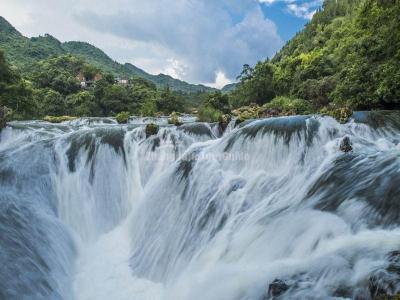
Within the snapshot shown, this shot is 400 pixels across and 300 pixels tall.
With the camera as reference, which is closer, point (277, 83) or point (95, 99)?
point (277, 83)

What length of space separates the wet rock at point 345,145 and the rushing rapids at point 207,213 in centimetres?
19

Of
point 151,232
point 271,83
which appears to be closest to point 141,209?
point 151,232

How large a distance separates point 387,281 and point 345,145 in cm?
548

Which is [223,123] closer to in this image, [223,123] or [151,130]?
[223,123]

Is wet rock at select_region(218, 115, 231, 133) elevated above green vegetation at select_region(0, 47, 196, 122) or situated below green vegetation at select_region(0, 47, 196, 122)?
below

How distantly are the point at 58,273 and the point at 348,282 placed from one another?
544 cm

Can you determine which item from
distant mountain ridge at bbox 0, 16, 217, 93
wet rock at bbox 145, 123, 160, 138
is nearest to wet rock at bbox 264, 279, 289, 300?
wet rock at bbox 145, 123, 160, 138

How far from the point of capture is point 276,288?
4719 millimetres

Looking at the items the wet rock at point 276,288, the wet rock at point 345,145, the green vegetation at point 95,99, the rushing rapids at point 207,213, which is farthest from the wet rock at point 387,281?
the green vegetation at point 95,99

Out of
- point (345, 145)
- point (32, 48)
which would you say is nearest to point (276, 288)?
point (345, 145)

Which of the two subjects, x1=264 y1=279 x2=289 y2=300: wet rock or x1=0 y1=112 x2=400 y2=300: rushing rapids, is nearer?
x1=264 y1=279 x2=289 y2=300: wet rock

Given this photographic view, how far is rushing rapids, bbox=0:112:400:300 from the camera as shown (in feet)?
17.0

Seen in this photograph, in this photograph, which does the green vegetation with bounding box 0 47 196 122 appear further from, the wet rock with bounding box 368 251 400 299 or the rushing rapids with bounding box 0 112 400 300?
the wet rock with bounding box 368 251 400 299

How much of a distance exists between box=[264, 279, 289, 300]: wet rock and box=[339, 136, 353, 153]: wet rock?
4960 mm
